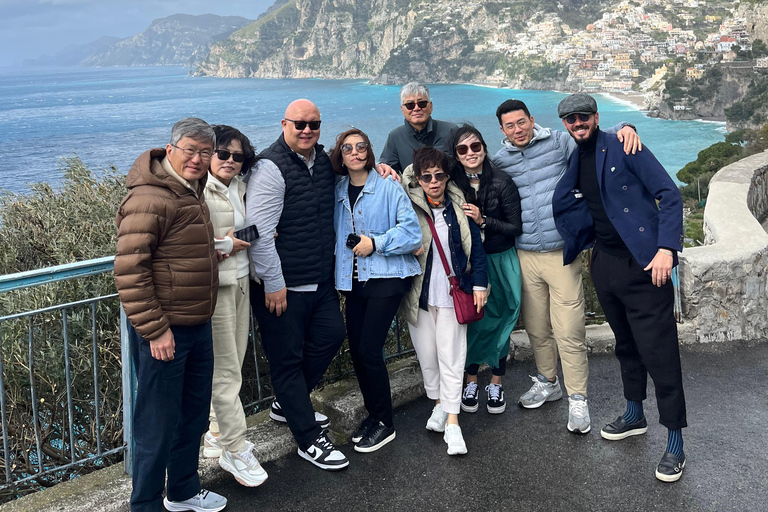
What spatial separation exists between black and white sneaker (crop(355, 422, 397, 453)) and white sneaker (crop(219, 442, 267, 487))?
61 centimetres

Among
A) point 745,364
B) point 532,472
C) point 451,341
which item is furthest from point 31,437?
point 745,364

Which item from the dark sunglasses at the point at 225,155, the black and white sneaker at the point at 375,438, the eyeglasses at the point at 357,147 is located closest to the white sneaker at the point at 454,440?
the black and white sneaker at the point at 375,438

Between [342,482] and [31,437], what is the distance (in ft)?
6.91

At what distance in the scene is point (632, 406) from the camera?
3824mm

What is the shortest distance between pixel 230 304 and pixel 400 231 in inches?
38.5

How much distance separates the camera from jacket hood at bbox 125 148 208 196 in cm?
271

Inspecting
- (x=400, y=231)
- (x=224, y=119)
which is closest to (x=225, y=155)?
(x=400, y=231)

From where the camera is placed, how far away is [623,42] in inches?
6388

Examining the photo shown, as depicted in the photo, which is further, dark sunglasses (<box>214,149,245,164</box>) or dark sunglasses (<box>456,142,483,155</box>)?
dark sunglasses (<box>456,142,483,155</box>)

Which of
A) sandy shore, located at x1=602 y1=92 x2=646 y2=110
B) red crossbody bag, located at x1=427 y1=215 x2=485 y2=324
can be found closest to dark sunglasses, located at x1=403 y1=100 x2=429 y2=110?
red crossbody bag, located at x1=427 y1=215 x2=485 y2=324

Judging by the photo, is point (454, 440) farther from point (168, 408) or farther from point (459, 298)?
point (168, 408)

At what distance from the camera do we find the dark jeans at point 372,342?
3725 millimetres

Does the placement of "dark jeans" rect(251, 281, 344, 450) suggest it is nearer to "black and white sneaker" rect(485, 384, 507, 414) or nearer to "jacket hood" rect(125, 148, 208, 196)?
"jacket hood" rect(125, 148, 208, 196)

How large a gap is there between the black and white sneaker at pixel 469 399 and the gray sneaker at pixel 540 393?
295 mm
